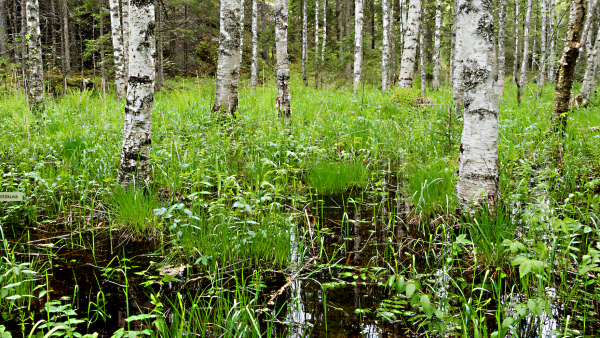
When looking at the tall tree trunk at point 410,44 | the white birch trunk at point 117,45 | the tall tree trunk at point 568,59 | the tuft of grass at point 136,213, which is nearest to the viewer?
the tuft of grass at point 136,213

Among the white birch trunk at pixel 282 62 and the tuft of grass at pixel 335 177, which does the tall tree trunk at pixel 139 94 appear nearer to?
the tuft of grass at pixel 335 177

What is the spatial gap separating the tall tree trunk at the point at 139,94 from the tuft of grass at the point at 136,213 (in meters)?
0.50

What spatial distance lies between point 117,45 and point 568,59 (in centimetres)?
1387

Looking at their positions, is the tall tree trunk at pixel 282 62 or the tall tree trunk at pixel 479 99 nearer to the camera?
the tall tree trunk at pixel 479 99

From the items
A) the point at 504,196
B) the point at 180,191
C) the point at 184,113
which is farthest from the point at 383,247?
the point at 184,113

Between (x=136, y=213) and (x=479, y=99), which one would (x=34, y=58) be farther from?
(x=479, y=99)

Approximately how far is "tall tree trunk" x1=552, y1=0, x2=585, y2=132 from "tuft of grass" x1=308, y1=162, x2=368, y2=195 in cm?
292

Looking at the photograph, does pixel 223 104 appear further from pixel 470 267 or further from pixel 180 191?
pixel 470 267

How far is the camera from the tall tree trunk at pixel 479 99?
10.3 ft

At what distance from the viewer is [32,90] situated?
30.7ft

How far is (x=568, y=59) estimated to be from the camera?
17.6ft

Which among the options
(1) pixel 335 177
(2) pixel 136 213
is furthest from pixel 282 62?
(2) pixel 136 213

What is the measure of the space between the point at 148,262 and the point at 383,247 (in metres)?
1.98

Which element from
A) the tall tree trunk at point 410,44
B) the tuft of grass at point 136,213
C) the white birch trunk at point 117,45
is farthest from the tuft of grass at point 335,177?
the white birch trunk at point 117,45
